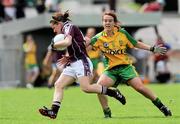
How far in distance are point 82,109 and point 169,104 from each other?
7.09 ft

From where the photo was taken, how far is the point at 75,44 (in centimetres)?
1478

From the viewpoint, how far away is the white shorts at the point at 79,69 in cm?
1477

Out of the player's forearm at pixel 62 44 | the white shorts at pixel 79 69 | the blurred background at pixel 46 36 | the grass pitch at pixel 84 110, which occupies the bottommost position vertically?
the blurred background at pixel 46 36

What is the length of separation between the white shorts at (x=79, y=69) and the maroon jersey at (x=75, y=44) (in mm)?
96

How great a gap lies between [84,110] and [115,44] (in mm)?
2830

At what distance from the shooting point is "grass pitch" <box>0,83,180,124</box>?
14352 mm

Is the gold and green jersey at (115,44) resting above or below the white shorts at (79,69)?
above

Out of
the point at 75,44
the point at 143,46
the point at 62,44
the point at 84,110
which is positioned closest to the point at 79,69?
the point at 75,44

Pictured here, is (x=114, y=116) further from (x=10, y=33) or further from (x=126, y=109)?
(x=10, y=33)

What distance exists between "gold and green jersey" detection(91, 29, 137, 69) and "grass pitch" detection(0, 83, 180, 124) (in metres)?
1.10


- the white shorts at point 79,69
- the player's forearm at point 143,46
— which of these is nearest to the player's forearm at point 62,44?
the white shorts at point 79,69

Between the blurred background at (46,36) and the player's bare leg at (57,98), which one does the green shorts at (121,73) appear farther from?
the blurred background at (46,36)

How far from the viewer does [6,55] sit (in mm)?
32938

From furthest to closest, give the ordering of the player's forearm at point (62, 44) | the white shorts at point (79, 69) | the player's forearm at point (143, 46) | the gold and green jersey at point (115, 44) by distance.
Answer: the gold and green jersey at point (115, 44) < the player's forearm at point (143, 46) < the white shorts at point (79, 69) < the player's forearm at point (62, 44)
